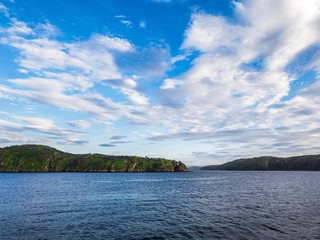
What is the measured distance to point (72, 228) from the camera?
43.5 m

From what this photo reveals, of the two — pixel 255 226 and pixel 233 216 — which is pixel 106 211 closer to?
pixel 233 216

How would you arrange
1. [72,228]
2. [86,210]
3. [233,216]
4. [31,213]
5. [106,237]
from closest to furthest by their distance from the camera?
[106,237], [72,228], [233,216], [31,213], [86,210]

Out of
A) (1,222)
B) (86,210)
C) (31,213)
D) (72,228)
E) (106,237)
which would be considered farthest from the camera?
(86,210)

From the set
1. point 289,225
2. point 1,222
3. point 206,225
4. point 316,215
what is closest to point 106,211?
point 1,222

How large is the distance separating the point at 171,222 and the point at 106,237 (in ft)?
47.0

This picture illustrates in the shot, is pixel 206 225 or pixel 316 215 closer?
pixel 206 225

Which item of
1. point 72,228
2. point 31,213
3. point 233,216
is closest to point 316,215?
point 233,216

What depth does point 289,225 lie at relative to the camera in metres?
45.1

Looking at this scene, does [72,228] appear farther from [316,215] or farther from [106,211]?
[316,215]

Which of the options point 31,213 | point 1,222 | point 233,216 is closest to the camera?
point 1,222

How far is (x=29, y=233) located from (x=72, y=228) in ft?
21.5

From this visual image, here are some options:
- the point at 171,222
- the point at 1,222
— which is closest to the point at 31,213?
the point at 1,222

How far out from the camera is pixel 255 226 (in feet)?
146

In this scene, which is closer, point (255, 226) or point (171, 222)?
point (255, 226)
